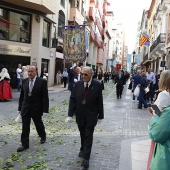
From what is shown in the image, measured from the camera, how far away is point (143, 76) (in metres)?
11.6

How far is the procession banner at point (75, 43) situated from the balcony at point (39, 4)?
6.45ft

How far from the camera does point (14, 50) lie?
1769cm

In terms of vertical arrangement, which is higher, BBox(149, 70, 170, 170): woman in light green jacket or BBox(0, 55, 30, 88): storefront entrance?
BBox(0, 55, 30, 88): storefront entrance

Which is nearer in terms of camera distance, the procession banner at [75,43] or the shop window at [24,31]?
the procession banner at [75,43]

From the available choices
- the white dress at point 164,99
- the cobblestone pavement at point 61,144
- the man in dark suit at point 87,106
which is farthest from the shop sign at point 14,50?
the white dress at point 164,99

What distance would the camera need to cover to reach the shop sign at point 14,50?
17.0 m

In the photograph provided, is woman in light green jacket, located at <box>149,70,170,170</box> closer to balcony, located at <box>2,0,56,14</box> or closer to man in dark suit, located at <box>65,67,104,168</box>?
man in dark suit, located at <box>65,67,104,168</box>

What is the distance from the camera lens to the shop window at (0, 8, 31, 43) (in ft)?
56.9

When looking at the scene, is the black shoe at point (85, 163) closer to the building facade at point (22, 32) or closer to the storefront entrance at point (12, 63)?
the building facade at point (22, 32)

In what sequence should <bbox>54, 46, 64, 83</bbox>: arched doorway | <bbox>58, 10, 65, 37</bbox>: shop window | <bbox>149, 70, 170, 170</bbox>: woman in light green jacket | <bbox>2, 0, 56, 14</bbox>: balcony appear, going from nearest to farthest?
<bbox>149, 70, 170, 170</bbox>: woman in light green jacket < <bbox>2, 0, 56, 14</bbox>: balcony < <bbox>58, 10, 65, 37</bbox>: shop window < <bbox>54, 46, 64, 83</bbox>: arched doorway

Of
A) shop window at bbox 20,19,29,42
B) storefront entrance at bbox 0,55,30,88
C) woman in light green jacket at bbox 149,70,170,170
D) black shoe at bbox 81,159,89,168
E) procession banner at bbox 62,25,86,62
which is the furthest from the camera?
shop window at bbox 20,19,29,42

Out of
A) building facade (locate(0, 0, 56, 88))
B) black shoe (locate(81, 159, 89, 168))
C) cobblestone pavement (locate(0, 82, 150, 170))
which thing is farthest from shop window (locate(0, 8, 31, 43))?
black shoe (locate(81, 159, 89, 168))

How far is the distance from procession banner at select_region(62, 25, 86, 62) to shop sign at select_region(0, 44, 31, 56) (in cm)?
298

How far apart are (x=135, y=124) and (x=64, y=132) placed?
8.94 ft
